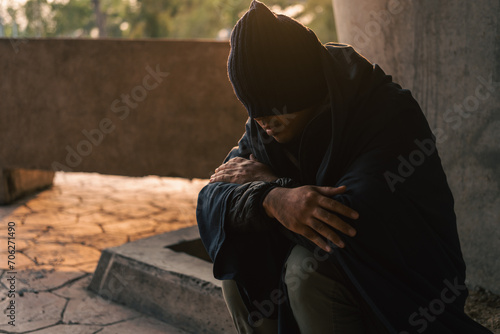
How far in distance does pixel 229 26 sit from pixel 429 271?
Result: 21510 mm

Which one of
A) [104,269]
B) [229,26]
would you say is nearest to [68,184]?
[104,269]

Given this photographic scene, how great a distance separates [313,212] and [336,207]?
0.25 feet

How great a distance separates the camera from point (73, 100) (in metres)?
5.18

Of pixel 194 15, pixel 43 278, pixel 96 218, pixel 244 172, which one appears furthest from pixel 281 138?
pixel 194 15

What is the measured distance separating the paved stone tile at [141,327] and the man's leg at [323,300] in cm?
139

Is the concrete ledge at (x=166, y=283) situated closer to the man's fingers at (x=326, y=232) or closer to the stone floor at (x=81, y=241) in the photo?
the stone floor at (x=81, y=241)

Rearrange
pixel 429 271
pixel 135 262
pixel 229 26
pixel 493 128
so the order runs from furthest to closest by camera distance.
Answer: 1. pixel 229 26
2. pixel 135 262
3. pixel 493 128
4. pixel 429 271

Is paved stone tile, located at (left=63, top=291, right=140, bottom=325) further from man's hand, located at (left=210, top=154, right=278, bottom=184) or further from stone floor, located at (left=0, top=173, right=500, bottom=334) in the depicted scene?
man's hand, located at (left=210, top=154, right=278, bottom=184)

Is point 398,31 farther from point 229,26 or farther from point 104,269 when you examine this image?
point 229,26

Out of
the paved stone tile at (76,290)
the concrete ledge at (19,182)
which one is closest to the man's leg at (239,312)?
the paved stone tile at (76,290)

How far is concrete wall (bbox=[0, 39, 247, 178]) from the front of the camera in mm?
4953

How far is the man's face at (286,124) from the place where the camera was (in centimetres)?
174

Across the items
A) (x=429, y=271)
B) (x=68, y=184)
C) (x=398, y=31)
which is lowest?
(x=68, y=184)

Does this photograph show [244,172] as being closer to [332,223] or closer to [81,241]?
[332,223]
